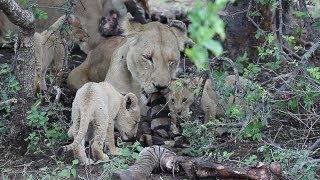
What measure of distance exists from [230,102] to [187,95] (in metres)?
0.36

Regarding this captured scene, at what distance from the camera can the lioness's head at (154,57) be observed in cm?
571

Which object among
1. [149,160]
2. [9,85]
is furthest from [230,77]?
[9,85]

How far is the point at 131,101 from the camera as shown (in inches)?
214

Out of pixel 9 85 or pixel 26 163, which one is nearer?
pixel 26 163

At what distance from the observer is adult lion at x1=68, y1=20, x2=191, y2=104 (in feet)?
18.9

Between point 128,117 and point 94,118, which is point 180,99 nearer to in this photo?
point 128,117

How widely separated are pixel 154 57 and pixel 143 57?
0.30ft

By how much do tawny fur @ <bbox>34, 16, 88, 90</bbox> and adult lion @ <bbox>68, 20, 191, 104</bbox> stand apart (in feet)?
1.07

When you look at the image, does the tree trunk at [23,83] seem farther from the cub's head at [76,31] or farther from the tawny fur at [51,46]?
the cub's head at [76,31]

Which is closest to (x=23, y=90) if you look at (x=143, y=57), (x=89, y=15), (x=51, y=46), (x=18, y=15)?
(x=18, y=15)

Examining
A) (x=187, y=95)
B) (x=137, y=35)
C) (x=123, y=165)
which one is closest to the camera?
(x=123, y=165)

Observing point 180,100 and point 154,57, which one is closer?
point 180,100

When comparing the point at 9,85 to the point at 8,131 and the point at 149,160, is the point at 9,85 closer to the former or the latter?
the point at 8,131

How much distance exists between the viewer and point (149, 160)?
4.74 meters
